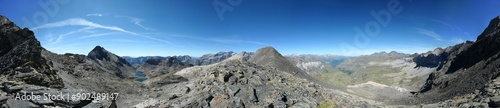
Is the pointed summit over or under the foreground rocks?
over

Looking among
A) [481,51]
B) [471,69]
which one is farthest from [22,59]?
[481,51]

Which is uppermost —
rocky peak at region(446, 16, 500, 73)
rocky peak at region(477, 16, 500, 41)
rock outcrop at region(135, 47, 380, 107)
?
rocky peak at region(477, 16, 500, 41)

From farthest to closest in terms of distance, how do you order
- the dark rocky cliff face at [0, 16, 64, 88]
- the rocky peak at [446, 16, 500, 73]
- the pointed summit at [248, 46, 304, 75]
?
the pointed summit at [248, 46, 304, 75] → the rocky peak at [446, 16, 500, 73] → the dark rocky cliff face at [0, 16, 64, 88]

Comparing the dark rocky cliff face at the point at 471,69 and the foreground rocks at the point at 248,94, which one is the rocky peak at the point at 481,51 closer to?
the dark rocky cliff face at the point at 471,69

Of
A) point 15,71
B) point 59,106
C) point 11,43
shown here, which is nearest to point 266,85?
point 59,106

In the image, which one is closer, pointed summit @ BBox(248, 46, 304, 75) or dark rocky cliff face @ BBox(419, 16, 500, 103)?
dark rocky cliff face @ BBox(419, 16, 500, 103)

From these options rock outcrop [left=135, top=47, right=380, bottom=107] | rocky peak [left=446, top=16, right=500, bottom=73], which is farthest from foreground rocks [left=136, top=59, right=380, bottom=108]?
rocky peak [left=446, top=16, right=500, bottom=73]

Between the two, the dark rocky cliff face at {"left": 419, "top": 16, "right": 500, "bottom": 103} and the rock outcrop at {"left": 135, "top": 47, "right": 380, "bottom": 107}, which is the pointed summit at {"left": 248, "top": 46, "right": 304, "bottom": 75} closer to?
the dark rocky cliff face at {"left": 419, "top": 16, "right": 500, "bottom": 103}

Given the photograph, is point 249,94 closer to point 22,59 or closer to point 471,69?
point 22,59

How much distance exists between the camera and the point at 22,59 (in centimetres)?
3572

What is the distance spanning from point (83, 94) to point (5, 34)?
128 feet

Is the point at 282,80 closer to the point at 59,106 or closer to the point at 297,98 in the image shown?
the point at 297,98

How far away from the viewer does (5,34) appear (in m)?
43.8

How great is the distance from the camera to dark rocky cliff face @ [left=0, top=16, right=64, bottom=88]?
29078 mm
